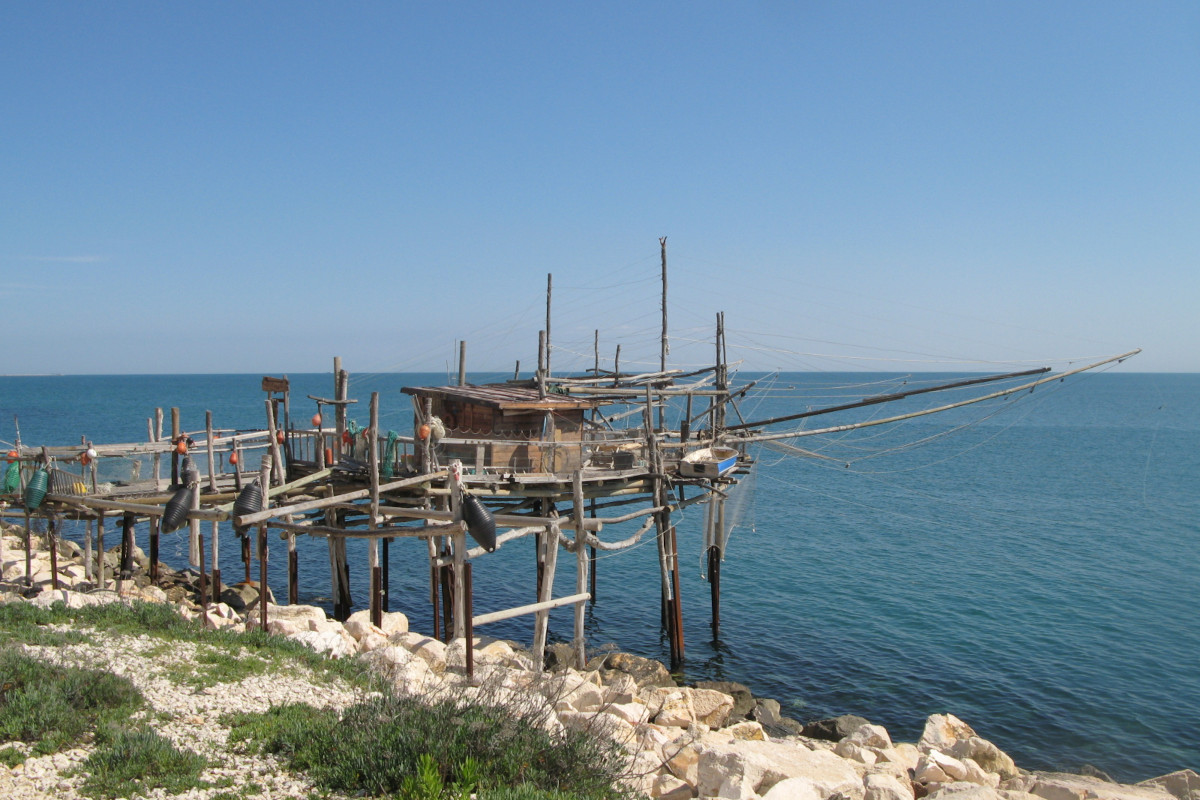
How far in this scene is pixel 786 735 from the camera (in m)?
16.1

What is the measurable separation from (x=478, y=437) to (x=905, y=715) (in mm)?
11609

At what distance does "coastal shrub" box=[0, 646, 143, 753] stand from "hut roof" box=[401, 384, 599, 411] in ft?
37.0

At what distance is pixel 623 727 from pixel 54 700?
6.98 meters

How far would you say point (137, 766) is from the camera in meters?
8.20

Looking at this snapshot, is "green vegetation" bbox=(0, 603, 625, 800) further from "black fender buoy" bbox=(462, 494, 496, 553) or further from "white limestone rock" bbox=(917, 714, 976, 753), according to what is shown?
"white limestone rock" bbox=(917, 714, 976, 753)

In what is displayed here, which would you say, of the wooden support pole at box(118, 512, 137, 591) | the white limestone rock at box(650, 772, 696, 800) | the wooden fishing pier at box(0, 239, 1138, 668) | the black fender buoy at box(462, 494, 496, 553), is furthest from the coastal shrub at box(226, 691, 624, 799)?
the wooden support pole at box(118, 512, 137, 591)

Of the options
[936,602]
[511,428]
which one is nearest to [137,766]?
[511,428]

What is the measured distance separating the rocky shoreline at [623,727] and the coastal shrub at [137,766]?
13 cm

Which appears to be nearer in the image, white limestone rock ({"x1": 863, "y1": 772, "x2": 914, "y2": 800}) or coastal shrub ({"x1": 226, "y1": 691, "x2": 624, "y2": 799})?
coastal shrub ({"x1": 226, "y1": 691, "x2": 624, "y2": 799})

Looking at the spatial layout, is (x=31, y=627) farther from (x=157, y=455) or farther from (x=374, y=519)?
(x=157, y=455)

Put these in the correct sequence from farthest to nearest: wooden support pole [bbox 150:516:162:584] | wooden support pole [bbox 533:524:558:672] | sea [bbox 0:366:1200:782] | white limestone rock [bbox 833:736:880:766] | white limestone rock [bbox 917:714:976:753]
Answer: wooden support pole [bbox 150:516:162:584], sea [bbox 0:366:1200:782], wooden support pole [bbox 533:524:558:672], white limestone rock [bbox 917:714:976:753], white limestone rock [bbox 833:736:880:766]

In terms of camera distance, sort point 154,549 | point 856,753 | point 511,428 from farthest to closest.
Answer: point 511,428 < point 154,549 < point 856,753

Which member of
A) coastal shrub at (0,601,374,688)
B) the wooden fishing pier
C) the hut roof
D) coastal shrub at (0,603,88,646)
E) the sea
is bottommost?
the sea

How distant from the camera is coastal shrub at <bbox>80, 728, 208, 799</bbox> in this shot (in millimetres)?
7891
